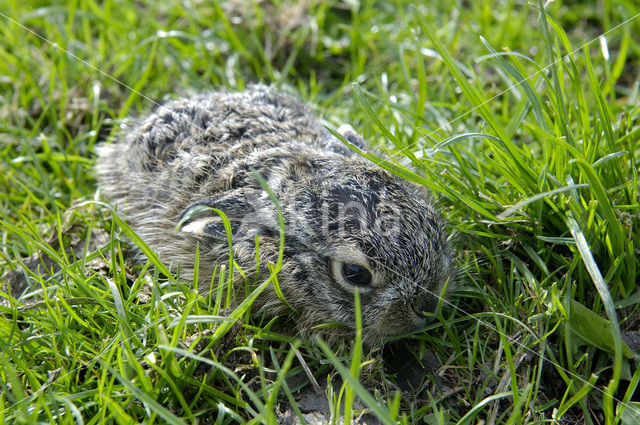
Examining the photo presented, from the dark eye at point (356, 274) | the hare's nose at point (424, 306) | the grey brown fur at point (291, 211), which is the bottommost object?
the hare's nose at point (424, 306)

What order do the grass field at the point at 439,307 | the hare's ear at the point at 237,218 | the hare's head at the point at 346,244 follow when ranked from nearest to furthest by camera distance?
the grass field at the point at 439,307 → the hare's head at the point at 346,244 → the hare's ear at the point at 237,218

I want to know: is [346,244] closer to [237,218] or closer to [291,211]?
[291,211]

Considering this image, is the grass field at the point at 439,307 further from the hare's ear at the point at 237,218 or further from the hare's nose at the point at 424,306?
the hare's ear at the point at 237,218

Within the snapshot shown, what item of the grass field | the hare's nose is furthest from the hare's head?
the grass field

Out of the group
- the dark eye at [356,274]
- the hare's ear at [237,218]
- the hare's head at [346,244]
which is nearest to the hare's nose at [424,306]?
the hare's head at [346,244]

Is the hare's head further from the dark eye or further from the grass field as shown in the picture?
the grass field

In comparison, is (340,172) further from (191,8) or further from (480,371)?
(191,8)

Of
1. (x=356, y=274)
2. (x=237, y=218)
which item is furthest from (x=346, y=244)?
(x=237, y=218)

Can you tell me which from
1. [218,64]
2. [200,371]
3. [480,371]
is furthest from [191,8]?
[480,371]
